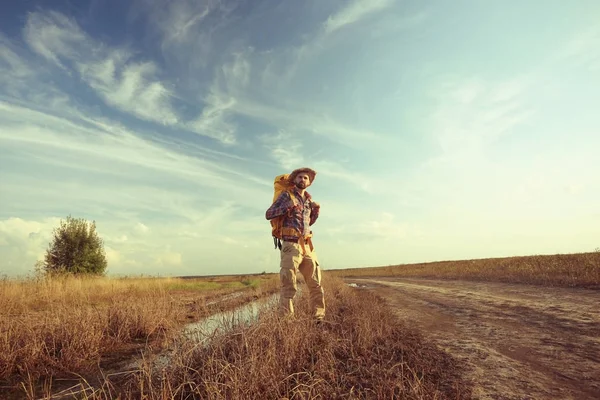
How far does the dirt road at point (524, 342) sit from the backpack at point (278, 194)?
3.05 meters

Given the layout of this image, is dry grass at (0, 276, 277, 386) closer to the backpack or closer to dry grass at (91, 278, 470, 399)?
dry grass at (91, 278, 470, 399)

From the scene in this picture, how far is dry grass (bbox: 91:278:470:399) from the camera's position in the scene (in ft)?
9.84

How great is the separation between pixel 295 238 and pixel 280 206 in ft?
2.16

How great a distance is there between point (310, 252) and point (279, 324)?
2.21m

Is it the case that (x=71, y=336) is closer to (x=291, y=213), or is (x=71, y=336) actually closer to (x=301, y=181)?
(x=291, y=213)

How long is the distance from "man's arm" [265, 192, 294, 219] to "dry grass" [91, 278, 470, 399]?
1.85 m

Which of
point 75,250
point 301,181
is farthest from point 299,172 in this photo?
point 75,250

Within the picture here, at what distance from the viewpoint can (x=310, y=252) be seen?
6.63 meters

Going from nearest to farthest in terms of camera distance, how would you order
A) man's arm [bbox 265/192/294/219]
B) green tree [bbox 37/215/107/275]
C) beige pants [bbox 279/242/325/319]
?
1. beige pants [bbox 279/242/325/319]
2. man's arm [bbox 265/192/294/219]
3. green tree [bbox 37/215/107/275]

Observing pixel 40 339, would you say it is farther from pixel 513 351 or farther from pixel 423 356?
pixel 513 351

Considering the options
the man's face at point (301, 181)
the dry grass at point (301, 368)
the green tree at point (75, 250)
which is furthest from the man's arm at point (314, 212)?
the green tree at point (75, 250)

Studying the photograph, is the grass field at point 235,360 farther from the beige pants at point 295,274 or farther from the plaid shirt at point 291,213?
the plaid shirt at point 291,213

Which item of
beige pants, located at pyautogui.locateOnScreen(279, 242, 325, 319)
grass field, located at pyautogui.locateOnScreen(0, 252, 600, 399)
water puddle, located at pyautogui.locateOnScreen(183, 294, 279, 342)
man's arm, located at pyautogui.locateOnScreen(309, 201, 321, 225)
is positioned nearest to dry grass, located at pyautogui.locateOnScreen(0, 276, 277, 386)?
grass field, located at pyautogui.locateOnScreen(0, 252, 600, 399)

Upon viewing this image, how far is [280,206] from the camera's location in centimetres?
628
